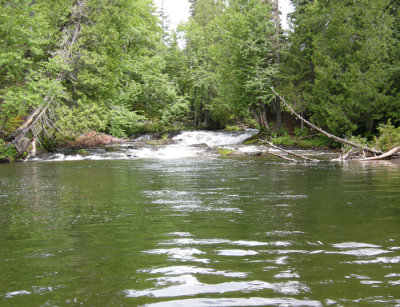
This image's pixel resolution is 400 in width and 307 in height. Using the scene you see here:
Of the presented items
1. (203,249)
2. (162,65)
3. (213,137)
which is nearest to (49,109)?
(213,137)

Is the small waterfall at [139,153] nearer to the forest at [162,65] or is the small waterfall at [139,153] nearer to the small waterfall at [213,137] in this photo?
the forest at [162,65]

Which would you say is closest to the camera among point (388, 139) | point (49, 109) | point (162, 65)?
point (388, 139)

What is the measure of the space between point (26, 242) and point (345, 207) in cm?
458

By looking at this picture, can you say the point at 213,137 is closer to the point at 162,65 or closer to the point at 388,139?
the point at 162,65

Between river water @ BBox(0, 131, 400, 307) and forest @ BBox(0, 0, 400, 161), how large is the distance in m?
13.0

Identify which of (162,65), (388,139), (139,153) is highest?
(162,65)

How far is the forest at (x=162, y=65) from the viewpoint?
19.7 metres

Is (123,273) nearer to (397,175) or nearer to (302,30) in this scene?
(397,175)

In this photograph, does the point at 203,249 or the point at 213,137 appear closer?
the point at 203,249

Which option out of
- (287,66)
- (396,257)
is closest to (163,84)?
(287,66)

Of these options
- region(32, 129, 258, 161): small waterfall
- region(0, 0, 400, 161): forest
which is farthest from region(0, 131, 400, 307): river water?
region(32, 129, 258, 161): small waterfall

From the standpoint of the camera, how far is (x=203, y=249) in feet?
12.7

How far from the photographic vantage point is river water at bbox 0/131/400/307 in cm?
270

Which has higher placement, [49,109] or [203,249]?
[49,109]
